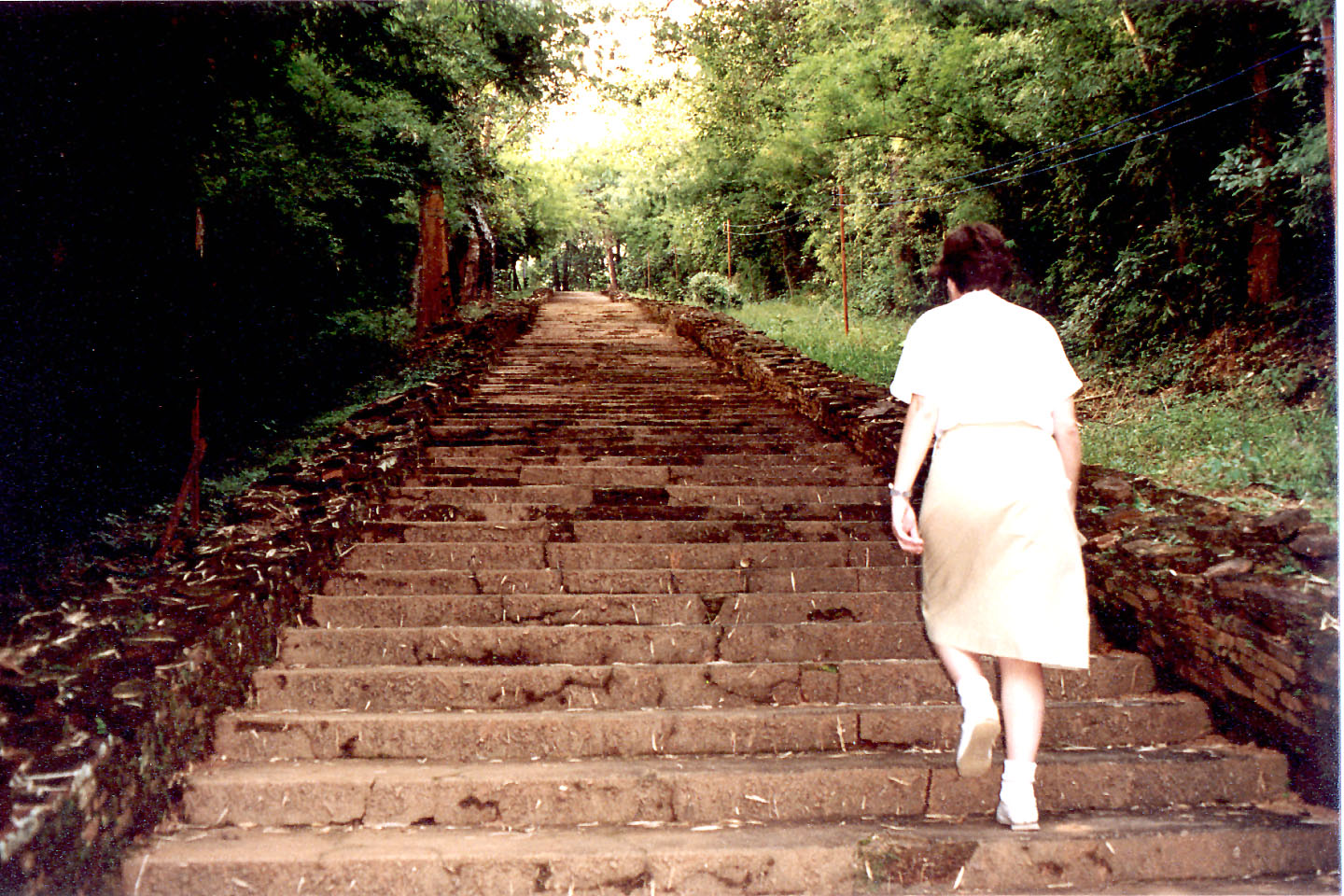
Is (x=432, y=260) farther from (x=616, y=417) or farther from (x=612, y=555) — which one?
Result: (x=612, y=555)

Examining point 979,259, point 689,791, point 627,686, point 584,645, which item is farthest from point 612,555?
point 979,259

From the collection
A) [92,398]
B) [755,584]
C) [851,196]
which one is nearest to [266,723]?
[755,584]

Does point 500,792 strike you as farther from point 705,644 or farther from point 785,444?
point 785,444

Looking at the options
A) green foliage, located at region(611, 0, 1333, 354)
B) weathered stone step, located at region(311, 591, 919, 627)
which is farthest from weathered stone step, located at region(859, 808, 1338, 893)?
green foliage, located at region(611, 0, 1333, 354)

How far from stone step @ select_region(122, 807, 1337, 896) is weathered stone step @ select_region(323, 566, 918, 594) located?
1.59 metres

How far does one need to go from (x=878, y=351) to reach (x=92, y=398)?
9757 millimetres

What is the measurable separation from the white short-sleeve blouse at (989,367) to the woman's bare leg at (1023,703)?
0.73m

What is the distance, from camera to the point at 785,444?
6684 millimetres

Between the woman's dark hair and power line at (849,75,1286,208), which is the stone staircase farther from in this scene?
power line at (849,75,1286,208)

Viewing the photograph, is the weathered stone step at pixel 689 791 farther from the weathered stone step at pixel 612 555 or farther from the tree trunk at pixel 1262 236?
the tree trunk at pixel 1262 236

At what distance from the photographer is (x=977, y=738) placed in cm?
247

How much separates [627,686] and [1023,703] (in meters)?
1.50

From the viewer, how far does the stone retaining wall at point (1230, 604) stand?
274cm

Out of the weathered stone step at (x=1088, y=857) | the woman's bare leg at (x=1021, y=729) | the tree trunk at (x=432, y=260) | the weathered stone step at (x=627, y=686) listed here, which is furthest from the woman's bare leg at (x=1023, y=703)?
the tree trunk at (x=432, y=260)
